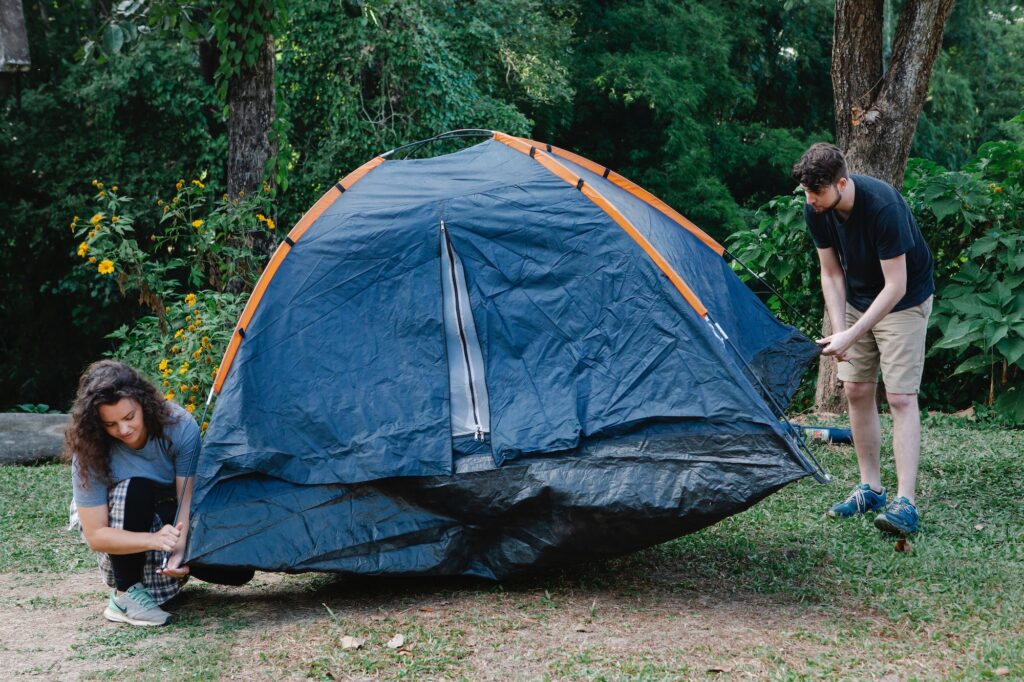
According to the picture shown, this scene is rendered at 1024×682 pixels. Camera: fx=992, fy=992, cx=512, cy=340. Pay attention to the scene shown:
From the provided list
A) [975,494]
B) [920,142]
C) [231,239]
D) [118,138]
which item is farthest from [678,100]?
[975,494]

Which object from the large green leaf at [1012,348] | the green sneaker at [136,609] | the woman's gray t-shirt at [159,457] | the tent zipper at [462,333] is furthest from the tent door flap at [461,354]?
the large green leaf at [1012,348]

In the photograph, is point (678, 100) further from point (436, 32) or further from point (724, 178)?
point (436, 32)

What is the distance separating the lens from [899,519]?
3902 mm

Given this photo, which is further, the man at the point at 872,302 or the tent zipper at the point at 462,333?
the man at the point at 872,302

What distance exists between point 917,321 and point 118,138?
1033cm

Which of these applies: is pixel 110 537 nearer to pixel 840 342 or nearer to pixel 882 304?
pixel 840 342

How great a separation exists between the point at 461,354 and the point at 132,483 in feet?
4.04

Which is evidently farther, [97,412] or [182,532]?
[182,532]

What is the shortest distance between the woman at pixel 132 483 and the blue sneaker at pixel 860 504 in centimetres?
251

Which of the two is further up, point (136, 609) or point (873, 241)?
point (873, 241)

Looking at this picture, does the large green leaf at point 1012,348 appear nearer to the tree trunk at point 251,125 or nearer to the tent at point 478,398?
the tent at point 478,398

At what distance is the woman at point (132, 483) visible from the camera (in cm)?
334

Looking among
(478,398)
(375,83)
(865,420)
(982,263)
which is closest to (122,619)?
(478,398)

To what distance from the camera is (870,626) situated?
10.4 feet
